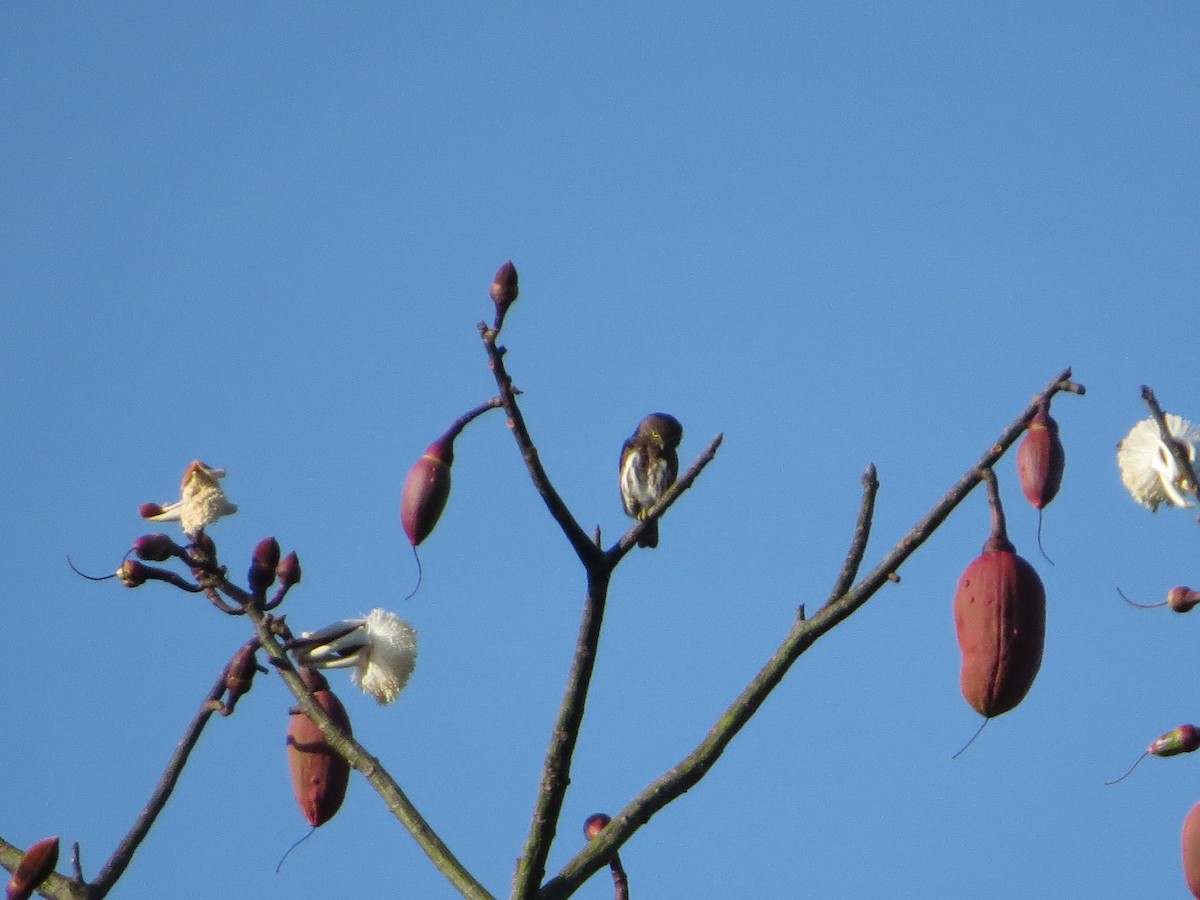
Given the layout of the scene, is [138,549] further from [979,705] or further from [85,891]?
[979,705]

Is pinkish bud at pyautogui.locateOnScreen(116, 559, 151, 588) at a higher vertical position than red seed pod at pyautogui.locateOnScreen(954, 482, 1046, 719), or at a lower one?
higher

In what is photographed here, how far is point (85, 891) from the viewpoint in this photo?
3.10 meters

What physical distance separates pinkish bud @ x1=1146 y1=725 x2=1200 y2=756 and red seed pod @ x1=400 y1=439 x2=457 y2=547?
1.45 meters

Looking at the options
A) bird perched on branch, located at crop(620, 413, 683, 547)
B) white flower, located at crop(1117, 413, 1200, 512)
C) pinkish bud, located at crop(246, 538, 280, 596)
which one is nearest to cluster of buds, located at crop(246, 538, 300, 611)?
pinkish bud, located at crop(246, 538, 280, 596)

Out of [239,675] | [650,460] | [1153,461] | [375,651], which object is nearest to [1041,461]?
[1153,461]

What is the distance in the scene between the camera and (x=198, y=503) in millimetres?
3508

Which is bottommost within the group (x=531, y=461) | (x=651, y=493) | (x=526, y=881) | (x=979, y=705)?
(x=526, y=881)

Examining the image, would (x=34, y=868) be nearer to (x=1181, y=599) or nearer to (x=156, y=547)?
(x=156, y=547)

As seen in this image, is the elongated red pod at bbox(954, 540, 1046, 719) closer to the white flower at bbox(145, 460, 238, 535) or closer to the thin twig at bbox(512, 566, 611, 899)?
the thin twig at bbox(512, 566, 611, 899)

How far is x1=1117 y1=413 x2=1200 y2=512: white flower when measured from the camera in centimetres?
339

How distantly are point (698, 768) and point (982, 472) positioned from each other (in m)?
0.68

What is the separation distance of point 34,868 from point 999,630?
1695mm

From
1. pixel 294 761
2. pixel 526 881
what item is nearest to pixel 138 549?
pixel 294 761

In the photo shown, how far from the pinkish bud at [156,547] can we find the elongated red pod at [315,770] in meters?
0.39
